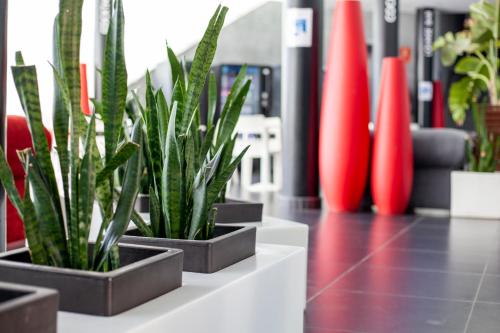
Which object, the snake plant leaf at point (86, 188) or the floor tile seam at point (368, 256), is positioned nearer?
the snake plant leaf at point (86, 188)

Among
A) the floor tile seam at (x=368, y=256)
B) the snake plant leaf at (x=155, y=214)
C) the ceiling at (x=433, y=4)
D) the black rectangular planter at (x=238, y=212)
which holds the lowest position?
the floor tile seam at (x=368, y=256)

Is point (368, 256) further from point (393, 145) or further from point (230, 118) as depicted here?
point (230, 118)

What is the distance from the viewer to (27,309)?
0.77 m

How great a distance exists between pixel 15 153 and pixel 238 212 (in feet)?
4.94

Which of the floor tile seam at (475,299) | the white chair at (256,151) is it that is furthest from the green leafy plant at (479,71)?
the floor tile seam at (475,299)

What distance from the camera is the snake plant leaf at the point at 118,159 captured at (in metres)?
0.96

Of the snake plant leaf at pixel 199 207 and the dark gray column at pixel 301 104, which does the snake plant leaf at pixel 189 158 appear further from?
the dark gray column at pixel 301 104

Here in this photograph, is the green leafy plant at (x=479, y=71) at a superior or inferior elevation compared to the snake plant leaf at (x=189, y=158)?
superior

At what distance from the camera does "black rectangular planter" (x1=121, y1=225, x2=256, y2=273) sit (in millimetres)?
1224

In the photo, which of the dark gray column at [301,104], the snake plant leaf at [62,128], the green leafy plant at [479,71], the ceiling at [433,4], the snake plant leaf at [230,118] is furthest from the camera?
the ceiling at [433,4]

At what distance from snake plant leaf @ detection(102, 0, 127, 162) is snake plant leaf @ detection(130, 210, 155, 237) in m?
0.28

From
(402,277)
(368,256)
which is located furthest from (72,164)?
(368,256)

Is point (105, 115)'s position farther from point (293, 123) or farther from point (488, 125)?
point (488, 125)

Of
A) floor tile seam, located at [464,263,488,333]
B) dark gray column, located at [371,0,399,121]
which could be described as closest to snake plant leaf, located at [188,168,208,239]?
floor tile seam, located at [464,263,488,333]
